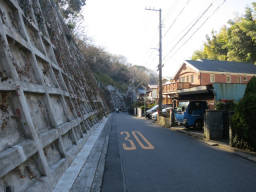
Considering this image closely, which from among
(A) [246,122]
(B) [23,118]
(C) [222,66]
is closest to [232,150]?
→ (A) [246,122]

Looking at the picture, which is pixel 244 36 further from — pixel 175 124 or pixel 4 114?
pixel 4 114

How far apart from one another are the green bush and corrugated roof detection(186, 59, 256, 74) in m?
24.2

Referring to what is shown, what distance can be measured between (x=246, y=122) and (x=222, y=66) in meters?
29.7

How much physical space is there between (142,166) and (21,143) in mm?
3606

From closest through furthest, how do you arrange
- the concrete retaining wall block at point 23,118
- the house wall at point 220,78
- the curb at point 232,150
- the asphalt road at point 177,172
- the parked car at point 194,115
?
1. the concrete retaining wall block at point 23,118
2. the asphalt road at point 177,172
3. the curb at point 232,150
4. the parked car at point 194,115
5. the house wall at point 220,78

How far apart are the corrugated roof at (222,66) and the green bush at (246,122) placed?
24239 millimetres

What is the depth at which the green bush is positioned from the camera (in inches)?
273

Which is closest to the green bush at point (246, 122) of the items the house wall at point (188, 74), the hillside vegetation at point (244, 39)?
the house wall at point (188, 74)

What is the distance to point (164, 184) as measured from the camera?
445 centimetres

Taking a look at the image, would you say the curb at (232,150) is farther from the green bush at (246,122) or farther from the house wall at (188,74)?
the house wall at (188,74)

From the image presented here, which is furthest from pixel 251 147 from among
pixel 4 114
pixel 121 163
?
pixel 4 114

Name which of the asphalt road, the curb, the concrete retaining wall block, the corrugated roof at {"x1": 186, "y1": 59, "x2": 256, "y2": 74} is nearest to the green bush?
the curb

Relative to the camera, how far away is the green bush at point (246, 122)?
22.7 ft

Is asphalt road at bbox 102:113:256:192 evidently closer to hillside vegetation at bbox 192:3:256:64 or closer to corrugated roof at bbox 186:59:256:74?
corrugated roof at bbox 186:59:256:74
